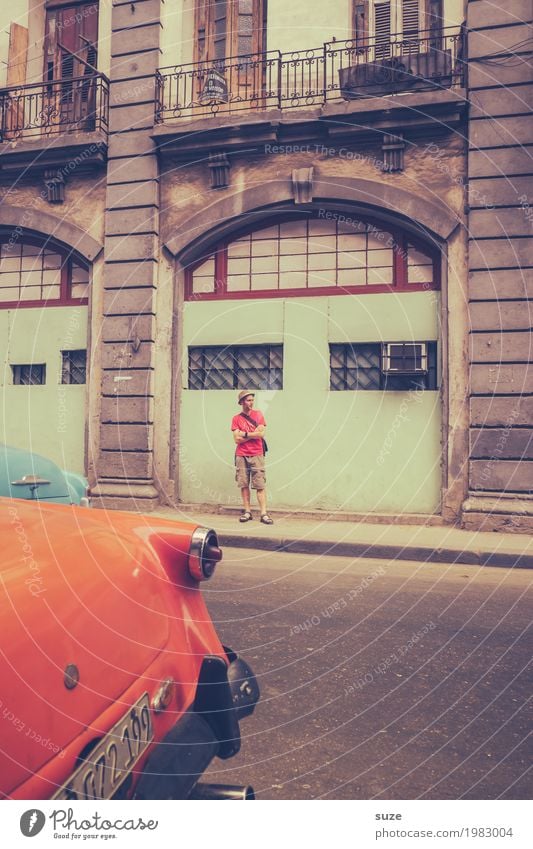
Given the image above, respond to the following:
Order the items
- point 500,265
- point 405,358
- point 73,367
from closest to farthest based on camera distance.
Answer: point 500,265 < point 405,358 < point 73,367

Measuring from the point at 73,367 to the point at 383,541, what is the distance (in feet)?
22.5

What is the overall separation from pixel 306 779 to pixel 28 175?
1236 cm

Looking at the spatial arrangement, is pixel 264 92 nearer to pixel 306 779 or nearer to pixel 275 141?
pixel 275 141

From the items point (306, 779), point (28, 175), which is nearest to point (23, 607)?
point (306, 779)

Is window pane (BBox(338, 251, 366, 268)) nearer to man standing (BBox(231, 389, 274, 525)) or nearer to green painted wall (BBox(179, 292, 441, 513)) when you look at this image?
green painted wall (BBox(179, 292, 441, 513))

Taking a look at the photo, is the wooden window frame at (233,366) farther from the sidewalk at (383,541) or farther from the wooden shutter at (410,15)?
the wooden shutter at (410,15)

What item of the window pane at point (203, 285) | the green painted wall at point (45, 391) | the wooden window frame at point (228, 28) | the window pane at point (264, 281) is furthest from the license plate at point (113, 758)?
the wooden window frame at point (228, 28)

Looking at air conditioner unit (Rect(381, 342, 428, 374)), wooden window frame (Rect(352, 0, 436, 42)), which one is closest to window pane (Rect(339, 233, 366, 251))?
air conditioner unit (Rect(381, 342, 428, 374))

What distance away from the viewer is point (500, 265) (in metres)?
9.34

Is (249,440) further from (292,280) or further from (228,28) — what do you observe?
(228,28)

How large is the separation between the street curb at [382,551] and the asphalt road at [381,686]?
1158 millimetres

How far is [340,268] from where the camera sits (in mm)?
10711

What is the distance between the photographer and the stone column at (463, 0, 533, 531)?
9.00m

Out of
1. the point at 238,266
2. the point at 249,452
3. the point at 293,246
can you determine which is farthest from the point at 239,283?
the point at 249,452
